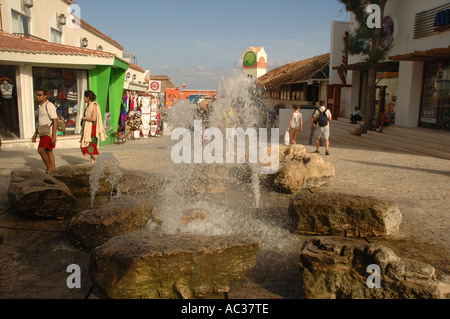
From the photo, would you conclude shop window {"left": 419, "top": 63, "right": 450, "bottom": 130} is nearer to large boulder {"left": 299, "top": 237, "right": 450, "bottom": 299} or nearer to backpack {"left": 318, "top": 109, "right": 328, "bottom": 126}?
backpack {"left": 318, "top": 109, "right": 328, "bottom": 126}

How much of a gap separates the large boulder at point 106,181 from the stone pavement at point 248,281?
3.15 feet

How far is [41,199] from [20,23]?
43.5ft

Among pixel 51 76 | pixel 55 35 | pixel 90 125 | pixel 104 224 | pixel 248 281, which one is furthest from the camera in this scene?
pixel 55 35

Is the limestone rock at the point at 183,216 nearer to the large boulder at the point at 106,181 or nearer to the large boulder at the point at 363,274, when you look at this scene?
the large boulder at the point at 106,181

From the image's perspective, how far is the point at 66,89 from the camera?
1239 centimetres

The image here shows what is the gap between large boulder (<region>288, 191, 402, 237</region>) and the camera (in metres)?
4.21

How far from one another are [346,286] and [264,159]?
4.31 metres

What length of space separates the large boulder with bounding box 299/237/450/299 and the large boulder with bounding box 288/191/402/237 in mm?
1317

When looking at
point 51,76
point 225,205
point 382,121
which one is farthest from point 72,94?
point 382,121

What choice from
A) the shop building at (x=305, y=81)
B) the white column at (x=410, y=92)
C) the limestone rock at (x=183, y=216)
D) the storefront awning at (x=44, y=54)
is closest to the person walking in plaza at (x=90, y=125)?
the limestone rock at (x=183, y=216)

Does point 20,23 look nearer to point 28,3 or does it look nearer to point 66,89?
point 28,3

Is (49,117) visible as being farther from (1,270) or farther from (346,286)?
(346,286)

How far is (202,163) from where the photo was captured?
7762 mm

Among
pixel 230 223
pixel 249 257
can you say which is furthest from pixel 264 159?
pixel 249 257
